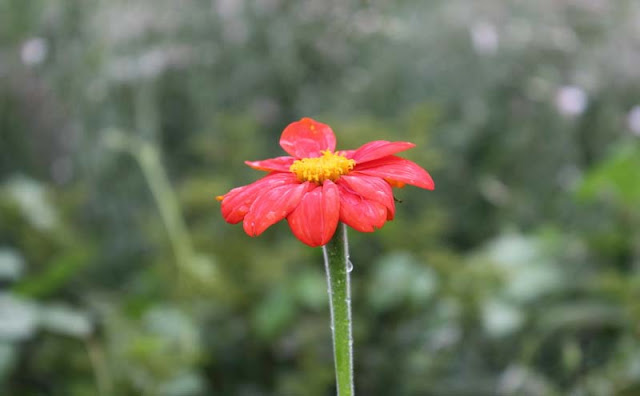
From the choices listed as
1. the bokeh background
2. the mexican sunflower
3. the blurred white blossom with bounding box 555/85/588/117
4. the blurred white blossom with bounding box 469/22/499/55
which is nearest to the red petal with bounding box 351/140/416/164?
the mexican sunflower

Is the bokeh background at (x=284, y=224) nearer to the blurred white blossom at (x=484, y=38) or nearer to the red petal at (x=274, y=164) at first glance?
the blurred white blossom at (x=484, y=38)

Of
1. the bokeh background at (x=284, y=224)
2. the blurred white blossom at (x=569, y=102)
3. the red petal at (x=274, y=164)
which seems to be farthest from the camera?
the blurred white blossom at (x=569, y=102)

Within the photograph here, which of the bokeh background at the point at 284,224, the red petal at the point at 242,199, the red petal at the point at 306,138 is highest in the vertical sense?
the bokeh background at the point at 284,224

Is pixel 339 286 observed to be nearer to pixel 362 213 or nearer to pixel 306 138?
pixel 362 213

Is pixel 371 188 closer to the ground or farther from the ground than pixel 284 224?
closer to the ground

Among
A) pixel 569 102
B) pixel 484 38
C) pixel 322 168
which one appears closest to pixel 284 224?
pixel 569 102

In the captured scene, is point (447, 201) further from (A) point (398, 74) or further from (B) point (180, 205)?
(B) point (180, 205)

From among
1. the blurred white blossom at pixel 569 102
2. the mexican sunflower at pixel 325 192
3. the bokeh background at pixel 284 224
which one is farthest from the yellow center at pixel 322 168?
the blurred white blossom at pixel 569 102
